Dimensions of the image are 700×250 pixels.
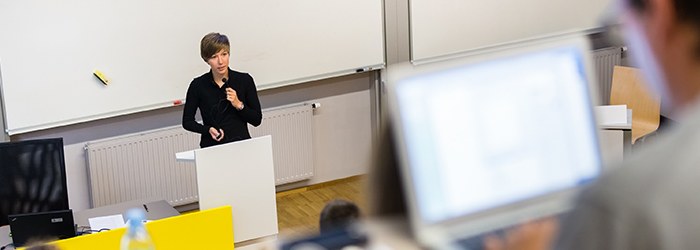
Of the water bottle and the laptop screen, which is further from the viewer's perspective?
the water bottle

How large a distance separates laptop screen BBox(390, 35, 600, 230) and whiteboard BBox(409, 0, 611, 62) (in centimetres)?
583

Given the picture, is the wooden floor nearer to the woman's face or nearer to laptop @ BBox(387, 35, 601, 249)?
the woman's face

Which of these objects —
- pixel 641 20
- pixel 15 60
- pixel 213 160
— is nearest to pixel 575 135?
pixel 641 20

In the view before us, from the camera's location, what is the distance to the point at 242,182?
4.32 m

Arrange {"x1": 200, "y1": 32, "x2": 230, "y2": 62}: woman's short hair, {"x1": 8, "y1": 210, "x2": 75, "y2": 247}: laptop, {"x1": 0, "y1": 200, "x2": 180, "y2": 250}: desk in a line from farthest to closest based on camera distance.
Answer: {"x1": 200, "y1": 32, "x2": 230, "y2": 62}: woman's short hair → {"x1": 0, "y1": 200, "x2": 180, "y2": 250}: desk → {"x1": 8, "y1": 210, "x2": 75, "y2": 247}: laptop

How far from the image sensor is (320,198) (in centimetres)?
665

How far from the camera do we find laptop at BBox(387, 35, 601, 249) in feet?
1.85

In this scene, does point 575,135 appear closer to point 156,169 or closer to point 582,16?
point 156,169

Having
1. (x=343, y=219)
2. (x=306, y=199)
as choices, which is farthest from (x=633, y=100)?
(x=343, y=219)

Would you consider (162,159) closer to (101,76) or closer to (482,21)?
(101,76)

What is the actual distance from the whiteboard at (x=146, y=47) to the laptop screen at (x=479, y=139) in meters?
5.15

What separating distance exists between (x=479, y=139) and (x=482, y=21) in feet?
20.3

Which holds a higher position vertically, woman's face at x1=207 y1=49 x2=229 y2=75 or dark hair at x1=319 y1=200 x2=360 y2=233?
woman's face at x1=207 y1=49 x2=229 y2=75

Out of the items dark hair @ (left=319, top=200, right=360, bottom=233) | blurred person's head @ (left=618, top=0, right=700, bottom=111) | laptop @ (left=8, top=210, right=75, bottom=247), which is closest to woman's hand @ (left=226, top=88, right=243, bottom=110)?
laptop @ (left=8, top=210, right=75, bottom=247)
